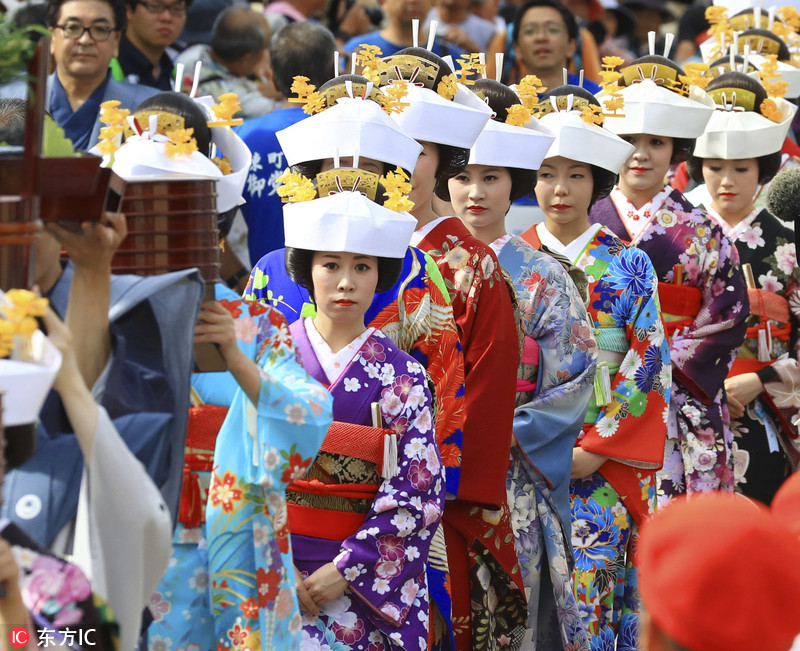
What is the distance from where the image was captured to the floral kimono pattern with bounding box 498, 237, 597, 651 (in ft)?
16.5

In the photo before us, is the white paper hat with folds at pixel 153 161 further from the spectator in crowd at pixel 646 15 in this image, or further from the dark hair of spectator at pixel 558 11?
the spectator in crowd at pixel 646 15

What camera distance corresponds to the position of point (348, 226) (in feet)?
12.9

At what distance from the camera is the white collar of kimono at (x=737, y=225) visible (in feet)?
21.7

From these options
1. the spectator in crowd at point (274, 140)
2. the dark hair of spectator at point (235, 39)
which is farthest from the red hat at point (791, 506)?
the dark hair of spectator at point (235, 39)

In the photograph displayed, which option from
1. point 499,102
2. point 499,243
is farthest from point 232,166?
point 499,102

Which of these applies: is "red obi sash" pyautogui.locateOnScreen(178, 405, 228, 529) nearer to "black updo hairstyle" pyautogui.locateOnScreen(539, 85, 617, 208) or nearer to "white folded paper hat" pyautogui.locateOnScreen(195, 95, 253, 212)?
"white folded paper hat" pyautogui.locateOnScreen(195, 95, 253, 212)

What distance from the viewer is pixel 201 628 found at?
3.55 metres

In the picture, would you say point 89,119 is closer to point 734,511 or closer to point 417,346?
point 417,346

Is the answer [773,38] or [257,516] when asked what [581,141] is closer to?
[257,516]

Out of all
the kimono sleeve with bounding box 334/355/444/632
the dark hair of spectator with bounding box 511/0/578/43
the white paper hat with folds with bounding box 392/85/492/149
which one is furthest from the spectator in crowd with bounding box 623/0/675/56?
the kimono sleeve with bounding box 334/355/444/632

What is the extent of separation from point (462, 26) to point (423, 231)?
511 centimetres

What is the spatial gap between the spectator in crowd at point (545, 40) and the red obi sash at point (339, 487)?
173 inches

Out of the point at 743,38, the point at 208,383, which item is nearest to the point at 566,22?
the point at 743,38

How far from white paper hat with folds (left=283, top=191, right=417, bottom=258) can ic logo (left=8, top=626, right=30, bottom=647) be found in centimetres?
174
